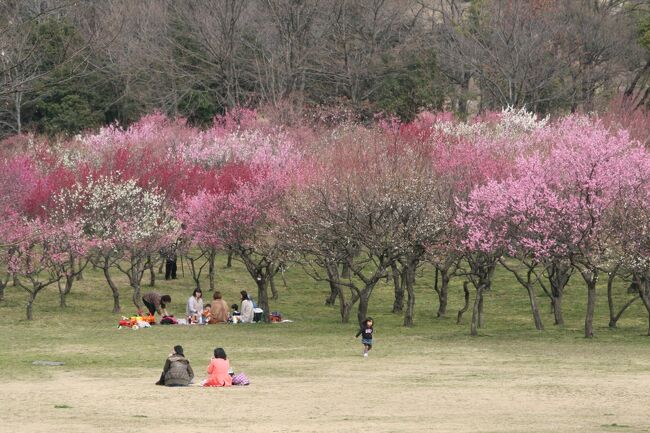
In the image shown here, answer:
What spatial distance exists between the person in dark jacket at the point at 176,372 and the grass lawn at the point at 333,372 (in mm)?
393

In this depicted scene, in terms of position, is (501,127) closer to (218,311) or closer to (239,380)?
(218,311)

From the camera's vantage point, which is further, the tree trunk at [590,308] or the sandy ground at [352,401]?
the tree trunk at [590,308]

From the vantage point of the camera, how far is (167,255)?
6228cm

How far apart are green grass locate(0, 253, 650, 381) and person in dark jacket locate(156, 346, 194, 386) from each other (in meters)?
3.76

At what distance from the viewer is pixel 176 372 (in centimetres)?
3148

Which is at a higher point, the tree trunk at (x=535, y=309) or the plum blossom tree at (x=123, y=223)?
the plum blossom tree at (x=123, y=223)

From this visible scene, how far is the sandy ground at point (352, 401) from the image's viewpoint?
24484 mm

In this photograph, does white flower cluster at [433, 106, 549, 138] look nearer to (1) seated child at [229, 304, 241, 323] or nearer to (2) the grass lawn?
(2) the grass lawn

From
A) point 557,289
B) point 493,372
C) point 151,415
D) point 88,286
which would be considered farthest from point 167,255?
point 151,415

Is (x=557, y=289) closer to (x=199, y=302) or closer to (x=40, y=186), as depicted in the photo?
(x=199, y=302)

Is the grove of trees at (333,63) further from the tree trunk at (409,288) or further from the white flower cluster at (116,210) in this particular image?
the tree trunk at (409,288)

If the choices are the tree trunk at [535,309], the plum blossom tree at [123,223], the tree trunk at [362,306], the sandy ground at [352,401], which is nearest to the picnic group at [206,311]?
the plum blossom tree at [123,223]

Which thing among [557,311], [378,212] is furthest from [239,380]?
[557,311]

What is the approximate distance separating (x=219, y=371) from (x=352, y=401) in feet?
13.9
